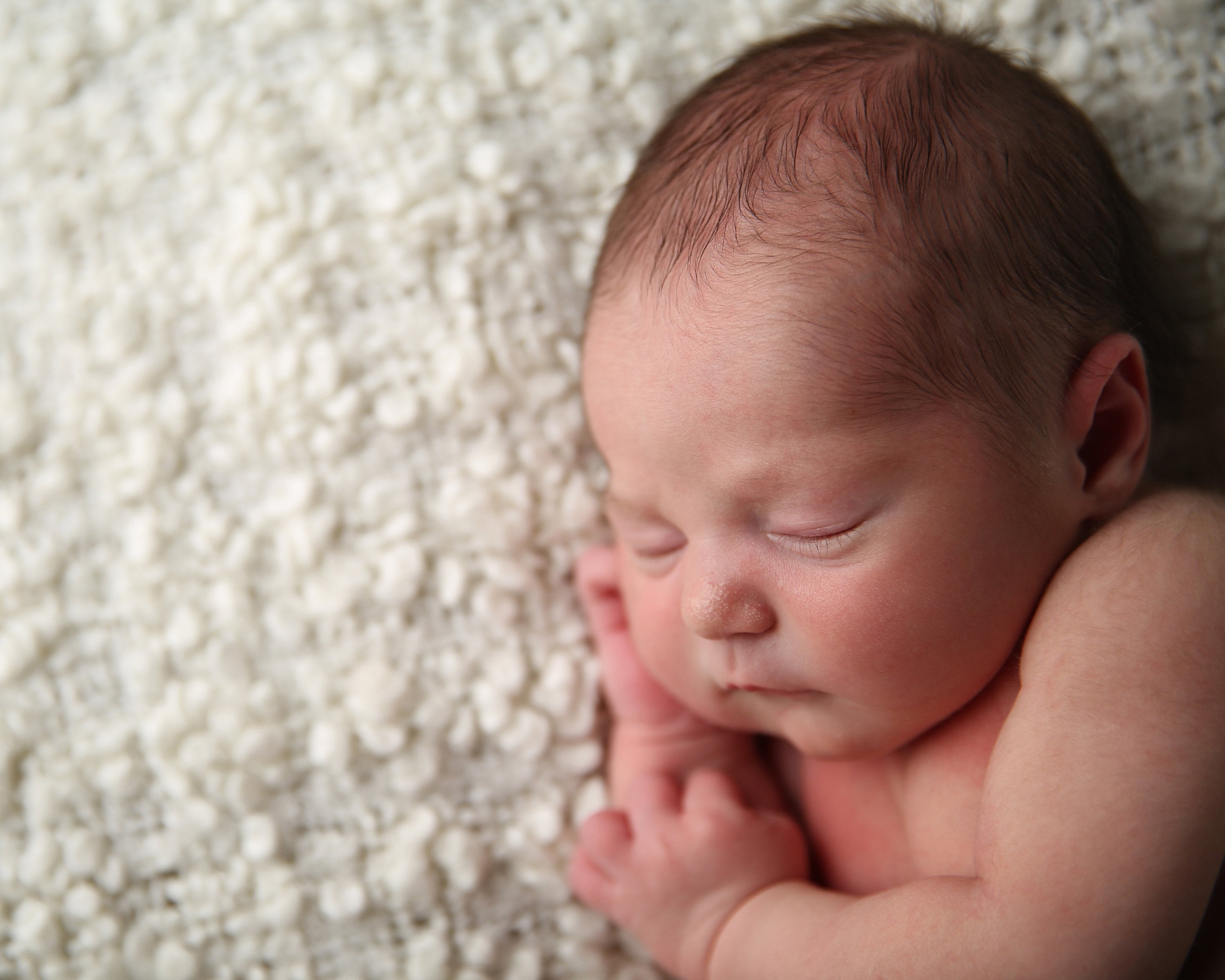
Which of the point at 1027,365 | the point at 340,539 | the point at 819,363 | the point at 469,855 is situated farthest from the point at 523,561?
the point at 1027,365

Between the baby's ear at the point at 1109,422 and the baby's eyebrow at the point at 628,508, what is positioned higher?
the baby's ear at the point at 1109,422

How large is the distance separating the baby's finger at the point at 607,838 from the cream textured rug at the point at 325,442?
0.8 inches

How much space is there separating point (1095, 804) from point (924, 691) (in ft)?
0.49

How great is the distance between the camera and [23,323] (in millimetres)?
997

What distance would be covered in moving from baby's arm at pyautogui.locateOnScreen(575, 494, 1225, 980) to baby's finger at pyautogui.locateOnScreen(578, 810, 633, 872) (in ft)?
0.47

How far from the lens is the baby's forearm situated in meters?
0.70

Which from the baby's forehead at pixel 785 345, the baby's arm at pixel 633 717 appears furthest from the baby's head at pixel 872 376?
the baby's arm at pixel 633 717

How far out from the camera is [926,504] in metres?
0.77

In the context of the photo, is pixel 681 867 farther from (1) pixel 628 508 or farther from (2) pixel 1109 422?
(2) pixel 1109 422

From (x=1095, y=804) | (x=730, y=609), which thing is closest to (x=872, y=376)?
(x=730, y=609)

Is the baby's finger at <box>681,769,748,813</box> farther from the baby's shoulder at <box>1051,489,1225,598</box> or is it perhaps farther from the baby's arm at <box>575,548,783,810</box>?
the baby's shoulder at <box>1051,489,1225,598</box>

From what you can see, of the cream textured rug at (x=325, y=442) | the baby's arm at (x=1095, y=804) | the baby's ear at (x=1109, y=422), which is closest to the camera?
the baby's arm at (x=1095, y=804)

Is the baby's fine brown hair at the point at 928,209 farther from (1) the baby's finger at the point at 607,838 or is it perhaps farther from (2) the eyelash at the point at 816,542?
(1) the baby's finger at the point at 607,838

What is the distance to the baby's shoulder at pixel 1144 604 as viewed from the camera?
0.74 metres
